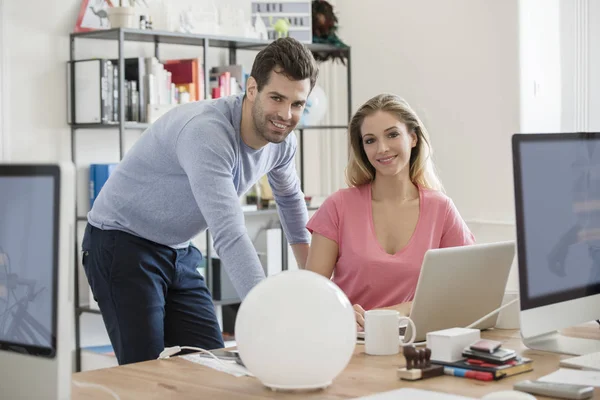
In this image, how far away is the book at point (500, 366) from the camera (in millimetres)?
1602

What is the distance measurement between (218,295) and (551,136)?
2.76 m

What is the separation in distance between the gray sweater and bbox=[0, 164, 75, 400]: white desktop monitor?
2.70 feet

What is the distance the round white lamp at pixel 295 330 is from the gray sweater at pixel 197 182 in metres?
0.53

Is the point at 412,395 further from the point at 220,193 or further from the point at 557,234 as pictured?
the point at 220,193

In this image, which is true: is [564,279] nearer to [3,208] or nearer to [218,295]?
[3,208]

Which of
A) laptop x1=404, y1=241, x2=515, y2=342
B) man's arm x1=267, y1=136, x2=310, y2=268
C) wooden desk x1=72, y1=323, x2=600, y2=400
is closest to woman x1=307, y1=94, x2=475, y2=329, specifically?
man's arm x1=267, y1=136, x2=310, y2=268

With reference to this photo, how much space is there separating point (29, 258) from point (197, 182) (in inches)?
37.2

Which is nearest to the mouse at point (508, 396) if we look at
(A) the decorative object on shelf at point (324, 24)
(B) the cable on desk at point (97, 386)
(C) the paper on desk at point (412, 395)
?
(C) the paper on desk at point (412, 395)

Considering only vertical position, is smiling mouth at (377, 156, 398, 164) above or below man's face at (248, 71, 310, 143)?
below

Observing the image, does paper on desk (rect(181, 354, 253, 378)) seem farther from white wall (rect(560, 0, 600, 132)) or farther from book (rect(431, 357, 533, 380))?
white wall (rect(560, 0, 600, 132))

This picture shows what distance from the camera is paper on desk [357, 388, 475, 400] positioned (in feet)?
4.78

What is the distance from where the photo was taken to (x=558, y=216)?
1808 millimetres

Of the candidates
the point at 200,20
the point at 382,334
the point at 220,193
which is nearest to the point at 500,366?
the point at 382,334

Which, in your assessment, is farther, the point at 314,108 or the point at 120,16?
the point at 314,108
